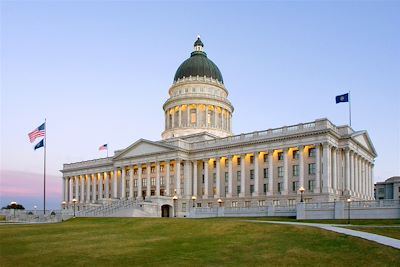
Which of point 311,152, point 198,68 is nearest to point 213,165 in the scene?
point 311,152

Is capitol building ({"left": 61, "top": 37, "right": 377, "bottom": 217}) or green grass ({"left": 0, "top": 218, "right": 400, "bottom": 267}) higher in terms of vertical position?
capitol building ({"left": 61, "top": 37, "right": 377, "bottom": 217})

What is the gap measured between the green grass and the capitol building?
30.9m

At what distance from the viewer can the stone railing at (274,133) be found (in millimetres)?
73812

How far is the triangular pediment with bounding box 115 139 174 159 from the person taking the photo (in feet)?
313

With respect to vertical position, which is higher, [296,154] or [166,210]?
[296,154]

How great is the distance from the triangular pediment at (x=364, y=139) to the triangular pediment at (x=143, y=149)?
38668mm

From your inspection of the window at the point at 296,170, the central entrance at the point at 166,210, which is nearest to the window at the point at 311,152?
the window at the point at 296,170

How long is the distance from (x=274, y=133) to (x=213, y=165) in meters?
17.7

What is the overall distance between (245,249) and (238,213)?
35448mm

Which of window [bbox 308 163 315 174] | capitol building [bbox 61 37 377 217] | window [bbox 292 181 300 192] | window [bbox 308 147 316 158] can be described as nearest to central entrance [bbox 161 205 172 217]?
capitol building [bbox 61 37 377 217]

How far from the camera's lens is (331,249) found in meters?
24.6

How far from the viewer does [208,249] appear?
2641 cm

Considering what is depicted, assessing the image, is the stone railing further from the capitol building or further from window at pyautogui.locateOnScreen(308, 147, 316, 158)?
window at pyautogui.locateOnScreen(308, 147, 316, 158)

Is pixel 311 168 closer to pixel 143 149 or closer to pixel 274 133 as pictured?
pixel 274 133
